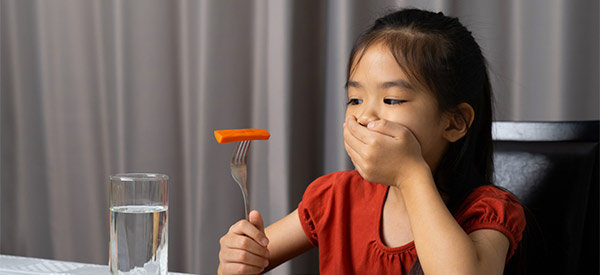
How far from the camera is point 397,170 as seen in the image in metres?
0.79

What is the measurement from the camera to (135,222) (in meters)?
0.62

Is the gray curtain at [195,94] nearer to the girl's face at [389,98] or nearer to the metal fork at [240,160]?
the girl's face at [389,98]

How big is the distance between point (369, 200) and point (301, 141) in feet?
2.31

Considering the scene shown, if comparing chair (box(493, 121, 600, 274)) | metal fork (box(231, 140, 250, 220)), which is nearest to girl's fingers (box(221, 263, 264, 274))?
metal fork (box(231, 140, 250, 220))

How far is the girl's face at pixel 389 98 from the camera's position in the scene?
81 cm

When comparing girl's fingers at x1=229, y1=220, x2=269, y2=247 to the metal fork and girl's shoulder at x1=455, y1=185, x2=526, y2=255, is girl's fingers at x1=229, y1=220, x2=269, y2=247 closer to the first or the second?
the metal fork

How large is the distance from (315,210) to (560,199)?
414 millimetres

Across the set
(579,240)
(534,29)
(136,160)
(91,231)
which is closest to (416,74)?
(579,240)

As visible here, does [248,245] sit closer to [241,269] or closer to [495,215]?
[241,269]

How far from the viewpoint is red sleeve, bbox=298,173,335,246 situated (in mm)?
1053

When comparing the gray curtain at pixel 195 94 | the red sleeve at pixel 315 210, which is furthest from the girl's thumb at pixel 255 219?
the gray curtain at pixel 195 94

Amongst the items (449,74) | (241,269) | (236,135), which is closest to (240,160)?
(236,135)

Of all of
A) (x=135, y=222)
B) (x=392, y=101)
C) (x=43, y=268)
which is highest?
(x=392, y=101)

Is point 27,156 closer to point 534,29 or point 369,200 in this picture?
point 369,200
